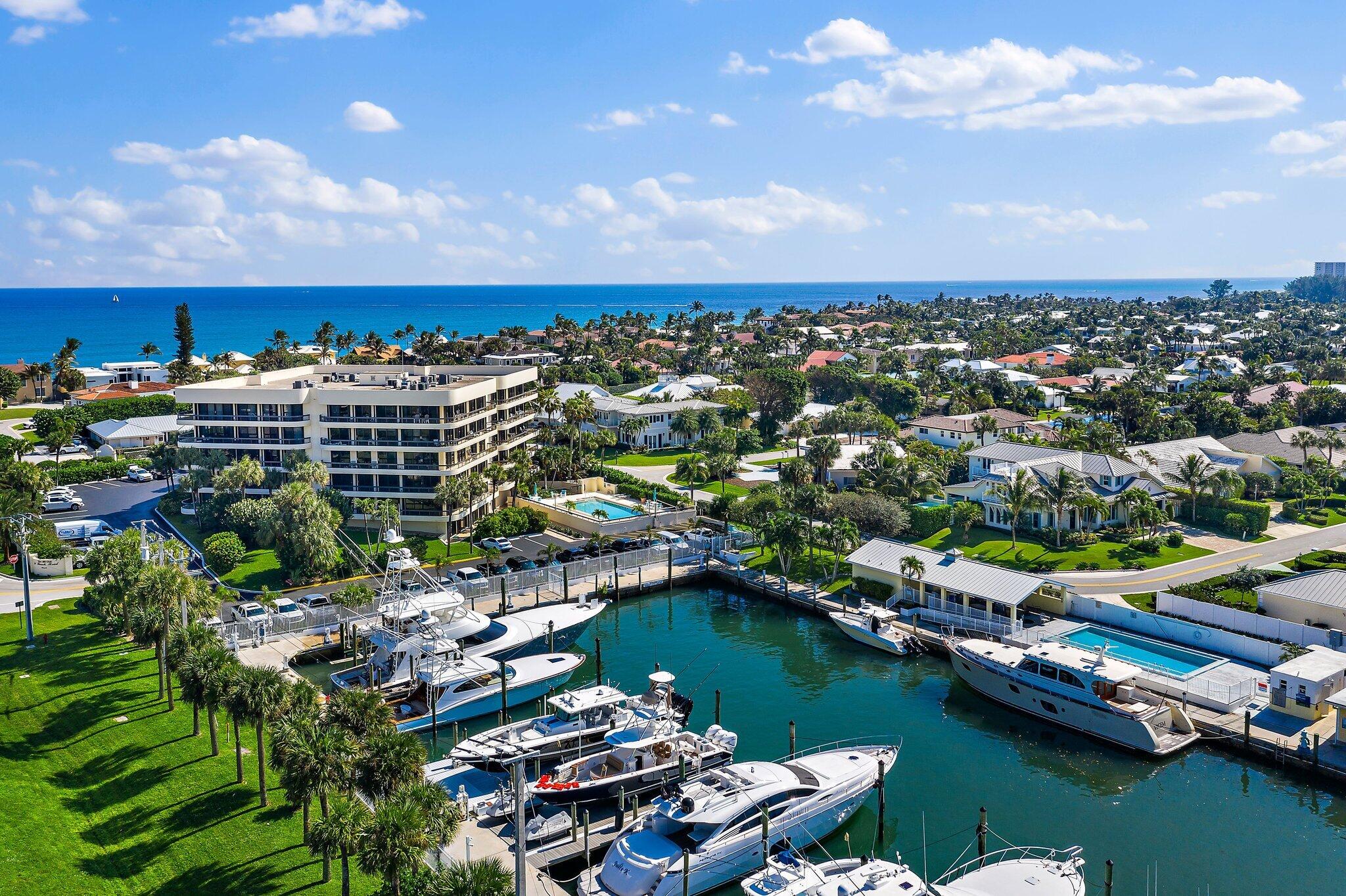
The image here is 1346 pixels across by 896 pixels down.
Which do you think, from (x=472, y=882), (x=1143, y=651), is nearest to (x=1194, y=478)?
(x=1143, y=651)

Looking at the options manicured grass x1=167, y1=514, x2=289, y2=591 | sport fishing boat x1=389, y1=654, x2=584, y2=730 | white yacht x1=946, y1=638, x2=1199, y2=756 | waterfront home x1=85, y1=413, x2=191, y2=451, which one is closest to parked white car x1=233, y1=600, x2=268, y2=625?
manicured grass x1=167, y1=514, x2=289, y2=591

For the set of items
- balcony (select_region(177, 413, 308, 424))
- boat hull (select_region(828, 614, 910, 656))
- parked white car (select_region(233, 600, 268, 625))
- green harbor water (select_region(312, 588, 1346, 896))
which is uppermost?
balcony (select_region(177, 413, 308, 424))

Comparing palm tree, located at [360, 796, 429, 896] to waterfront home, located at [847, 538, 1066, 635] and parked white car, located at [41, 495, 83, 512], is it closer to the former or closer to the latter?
waterfront home, located at [847, 538, 1066, 635]

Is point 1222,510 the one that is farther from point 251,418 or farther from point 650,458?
point 251,418

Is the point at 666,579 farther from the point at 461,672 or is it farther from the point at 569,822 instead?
the point at 569,822

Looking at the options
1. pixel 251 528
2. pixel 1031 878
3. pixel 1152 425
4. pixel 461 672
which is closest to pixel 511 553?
pixel 251 528
